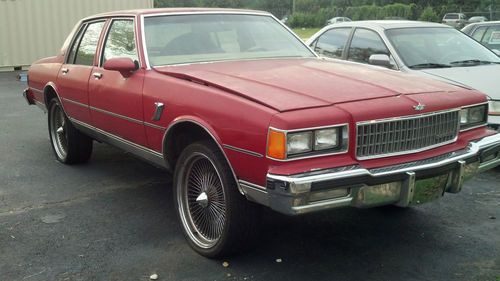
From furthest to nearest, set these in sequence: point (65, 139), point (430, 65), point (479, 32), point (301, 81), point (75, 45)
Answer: point (479, 32) < point (430, 65) < point (65, 139) < point (75, 45) < point (301, 81)

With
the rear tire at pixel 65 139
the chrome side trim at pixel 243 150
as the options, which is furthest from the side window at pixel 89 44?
the chrome side trim at pixel 243 150

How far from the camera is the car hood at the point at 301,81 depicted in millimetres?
3303

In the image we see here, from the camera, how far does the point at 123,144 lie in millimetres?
4723

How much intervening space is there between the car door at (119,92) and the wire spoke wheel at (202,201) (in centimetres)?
63

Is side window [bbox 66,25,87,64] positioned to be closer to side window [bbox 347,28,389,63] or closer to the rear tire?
the rear tire

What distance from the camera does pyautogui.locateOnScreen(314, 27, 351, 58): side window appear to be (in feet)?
24.1

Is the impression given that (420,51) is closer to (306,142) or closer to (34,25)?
(306,142)

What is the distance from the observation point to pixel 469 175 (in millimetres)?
3662

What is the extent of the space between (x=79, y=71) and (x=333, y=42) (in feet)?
11.9

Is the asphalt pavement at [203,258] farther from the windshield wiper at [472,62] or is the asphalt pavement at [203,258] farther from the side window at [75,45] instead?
the windshield wiper at [472,62]

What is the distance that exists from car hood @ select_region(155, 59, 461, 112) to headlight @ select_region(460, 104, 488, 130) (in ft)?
0.61

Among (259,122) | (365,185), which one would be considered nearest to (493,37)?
(365,185)

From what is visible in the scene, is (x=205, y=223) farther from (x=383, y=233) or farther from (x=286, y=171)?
(x=383, y=233)

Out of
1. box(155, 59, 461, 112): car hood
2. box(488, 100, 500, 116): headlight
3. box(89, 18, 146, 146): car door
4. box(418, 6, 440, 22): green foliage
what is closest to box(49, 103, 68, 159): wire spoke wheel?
box(89, 18, 146, 146): car door
